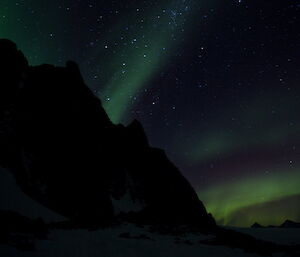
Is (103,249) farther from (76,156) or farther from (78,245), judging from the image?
(76,156)

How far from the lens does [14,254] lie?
26.3 ft

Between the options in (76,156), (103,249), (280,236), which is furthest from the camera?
(280,236)

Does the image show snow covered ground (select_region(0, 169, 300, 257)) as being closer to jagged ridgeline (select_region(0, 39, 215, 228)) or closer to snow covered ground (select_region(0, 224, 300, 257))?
snow covered ground (select_region(0, 224, 300, 257))

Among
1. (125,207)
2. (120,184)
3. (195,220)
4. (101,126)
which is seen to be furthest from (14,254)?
(195,220)

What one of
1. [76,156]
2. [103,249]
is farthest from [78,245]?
[76,156]

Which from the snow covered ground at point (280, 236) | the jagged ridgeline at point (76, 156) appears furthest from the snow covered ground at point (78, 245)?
the snow covered ground at point (280, 236)

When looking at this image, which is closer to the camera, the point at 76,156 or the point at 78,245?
the point at 78,245

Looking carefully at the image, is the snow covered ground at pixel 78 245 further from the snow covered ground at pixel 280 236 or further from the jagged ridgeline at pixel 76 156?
the snow covered ground at pixel 280 236

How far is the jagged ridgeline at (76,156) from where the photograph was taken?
21656mm

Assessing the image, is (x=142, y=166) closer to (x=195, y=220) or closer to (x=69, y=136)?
(x=195, y=220)

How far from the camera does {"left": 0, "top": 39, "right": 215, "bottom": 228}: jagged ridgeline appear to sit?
21656 millimetres

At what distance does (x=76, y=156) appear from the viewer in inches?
1041

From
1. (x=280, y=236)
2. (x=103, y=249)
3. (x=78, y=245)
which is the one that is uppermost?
(x=78, y=245)

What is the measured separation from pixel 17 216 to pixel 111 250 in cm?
552
